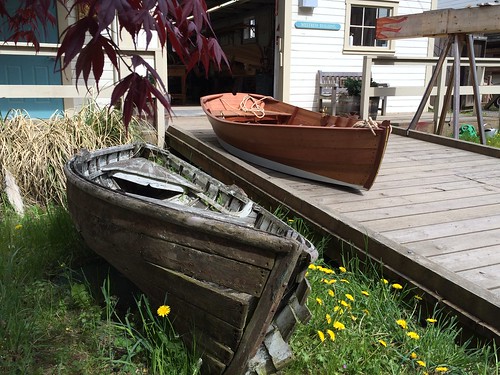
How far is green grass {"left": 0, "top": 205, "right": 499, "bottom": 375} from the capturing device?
222cm

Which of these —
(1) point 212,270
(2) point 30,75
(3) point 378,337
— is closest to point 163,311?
(1) point 212,270

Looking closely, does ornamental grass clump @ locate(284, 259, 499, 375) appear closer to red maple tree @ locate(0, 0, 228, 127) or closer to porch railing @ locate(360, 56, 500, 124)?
red maple tree @ locate(0, 0, 228, 127)

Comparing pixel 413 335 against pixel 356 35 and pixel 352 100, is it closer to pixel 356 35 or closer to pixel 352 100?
pixel 352 100

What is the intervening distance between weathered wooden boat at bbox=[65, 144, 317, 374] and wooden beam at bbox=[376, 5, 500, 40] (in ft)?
15.2

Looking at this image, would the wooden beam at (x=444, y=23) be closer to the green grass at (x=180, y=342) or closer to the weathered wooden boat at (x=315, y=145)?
the weathered wooden boat at (x=315, y=145)

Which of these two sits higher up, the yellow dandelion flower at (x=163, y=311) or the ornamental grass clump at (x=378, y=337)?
the yellow dandelion flower at (x=163, y=311)

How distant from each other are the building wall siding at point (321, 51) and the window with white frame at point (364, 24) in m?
0.14

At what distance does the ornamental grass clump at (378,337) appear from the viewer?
222 cm

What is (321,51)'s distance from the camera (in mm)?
9828

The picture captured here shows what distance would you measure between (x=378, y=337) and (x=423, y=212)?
4.64ft

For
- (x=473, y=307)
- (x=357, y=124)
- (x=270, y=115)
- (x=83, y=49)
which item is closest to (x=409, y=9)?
(x=270, y=115)

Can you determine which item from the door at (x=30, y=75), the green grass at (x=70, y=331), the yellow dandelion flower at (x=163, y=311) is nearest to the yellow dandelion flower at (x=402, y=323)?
the green grass at (x=70, y=331)

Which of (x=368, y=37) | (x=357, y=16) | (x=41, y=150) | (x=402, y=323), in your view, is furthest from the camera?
(x=368, y=37)

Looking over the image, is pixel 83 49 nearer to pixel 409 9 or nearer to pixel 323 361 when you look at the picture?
pixel 323 361
